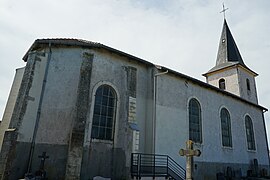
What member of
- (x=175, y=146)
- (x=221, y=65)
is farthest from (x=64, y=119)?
(x=221, y=65)

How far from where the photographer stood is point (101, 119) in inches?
420

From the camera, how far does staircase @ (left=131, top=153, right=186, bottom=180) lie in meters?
10.4

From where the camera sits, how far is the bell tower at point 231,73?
73.5 ft

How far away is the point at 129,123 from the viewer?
10.9 metres

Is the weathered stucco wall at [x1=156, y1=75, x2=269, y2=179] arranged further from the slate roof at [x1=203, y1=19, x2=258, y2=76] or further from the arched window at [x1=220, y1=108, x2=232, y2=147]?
the slate roof at [x1=203, y1=19, x2=258, y2=76]

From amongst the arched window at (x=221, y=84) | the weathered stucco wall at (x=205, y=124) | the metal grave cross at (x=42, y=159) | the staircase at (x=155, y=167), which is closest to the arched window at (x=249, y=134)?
the weathered stucco wall at (x=205, y=124)

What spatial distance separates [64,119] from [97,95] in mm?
1900

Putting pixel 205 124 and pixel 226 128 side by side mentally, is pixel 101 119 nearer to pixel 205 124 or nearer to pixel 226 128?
pixel 205 124

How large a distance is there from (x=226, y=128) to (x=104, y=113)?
1002 cm

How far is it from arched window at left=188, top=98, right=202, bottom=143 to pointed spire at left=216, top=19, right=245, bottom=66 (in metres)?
12.0

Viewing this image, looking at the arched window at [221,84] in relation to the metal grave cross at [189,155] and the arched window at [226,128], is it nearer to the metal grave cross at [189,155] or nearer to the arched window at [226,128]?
the arched window at [226,128]

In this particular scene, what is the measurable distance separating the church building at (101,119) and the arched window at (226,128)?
74cm

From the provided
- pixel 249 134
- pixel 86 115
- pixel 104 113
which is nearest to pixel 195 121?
pixel 104 113

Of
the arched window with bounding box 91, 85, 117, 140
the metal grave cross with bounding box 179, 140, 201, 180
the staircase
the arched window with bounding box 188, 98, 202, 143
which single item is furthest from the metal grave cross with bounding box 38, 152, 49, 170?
the arched window with bounding box 188, 98, 202, 143
